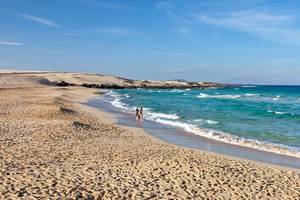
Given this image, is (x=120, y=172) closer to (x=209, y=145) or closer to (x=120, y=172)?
(x=120, y=172)

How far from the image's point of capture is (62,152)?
16.5 metres

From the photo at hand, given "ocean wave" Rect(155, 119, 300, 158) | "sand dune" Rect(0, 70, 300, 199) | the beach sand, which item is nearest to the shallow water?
"ocean wave" Rect(155, 119, 300, 158)

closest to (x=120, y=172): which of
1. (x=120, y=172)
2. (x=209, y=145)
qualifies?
(x=120, y=172)

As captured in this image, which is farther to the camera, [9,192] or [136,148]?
[136,148]

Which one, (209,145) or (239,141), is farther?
(239,141)

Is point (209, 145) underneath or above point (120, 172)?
underneath

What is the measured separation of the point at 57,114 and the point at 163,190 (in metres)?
19.6

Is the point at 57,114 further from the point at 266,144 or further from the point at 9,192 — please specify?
the point at 9,192

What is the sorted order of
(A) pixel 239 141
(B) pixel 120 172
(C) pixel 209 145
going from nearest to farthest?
(B) pixel 120 172 → (C) pixel 209 145 → (A) pixel 239 141

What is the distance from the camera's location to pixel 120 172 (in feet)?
45.0

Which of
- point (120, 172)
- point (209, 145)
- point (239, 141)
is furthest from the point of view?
point (239, 141)

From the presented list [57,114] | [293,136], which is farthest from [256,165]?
[57,114]

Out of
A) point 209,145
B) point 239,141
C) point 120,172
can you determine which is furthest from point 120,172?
point 239,141

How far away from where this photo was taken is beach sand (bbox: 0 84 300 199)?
1148 centimetres
